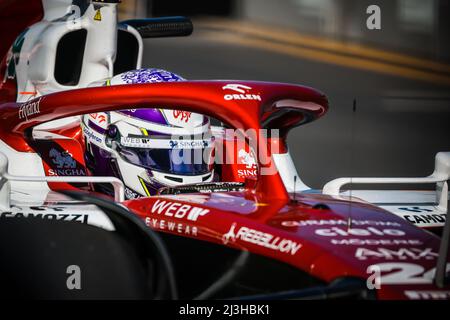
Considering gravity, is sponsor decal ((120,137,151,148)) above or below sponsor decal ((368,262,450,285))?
above

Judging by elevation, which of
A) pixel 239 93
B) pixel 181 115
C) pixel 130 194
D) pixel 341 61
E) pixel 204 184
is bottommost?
pixel 341 61

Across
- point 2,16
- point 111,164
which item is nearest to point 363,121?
point 2,16

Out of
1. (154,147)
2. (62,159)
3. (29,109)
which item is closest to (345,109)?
(62,159)

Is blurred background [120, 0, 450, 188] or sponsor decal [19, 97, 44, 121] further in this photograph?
blurred background [120, 0, 450, 188]

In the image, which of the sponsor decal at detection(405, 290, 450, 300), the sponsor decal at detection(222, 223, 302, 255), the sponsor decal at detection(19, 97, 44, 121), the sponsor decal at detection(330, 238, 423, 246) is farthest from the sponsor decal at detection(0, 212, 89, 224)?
the sponsor decal at detection(405, 290, 450, 300)

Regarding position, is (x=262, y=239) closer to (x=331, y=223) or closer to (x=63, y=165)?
(x=331, y=223)

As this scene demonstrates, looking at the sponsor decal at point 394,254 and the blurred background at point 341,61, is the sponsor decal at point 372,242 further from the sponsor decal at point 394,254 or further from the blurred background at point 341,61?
the blurred background at point 341,61

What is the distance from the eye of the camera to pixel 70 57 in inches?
178

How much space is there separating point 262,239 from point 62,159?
65.1 inches

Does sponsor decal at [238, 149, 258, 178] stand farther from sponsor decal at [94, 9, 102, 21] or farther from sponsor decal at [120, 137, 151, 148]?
sponsor decal at [94, 9, 102, 21]

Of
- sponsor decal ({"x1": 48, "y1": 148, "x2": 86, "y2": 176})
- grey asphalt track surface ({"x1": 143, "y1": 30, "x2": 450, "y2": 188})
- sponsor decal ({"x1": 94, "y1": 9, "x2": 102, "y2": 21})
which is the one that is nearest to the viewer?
sponsor decal ({"x1": 48, "y1": 148, "x2": 86, "y2": 176})

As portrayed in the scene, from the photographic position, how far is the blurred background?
7.93 meters

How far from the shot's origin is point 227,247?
2.46 meters
